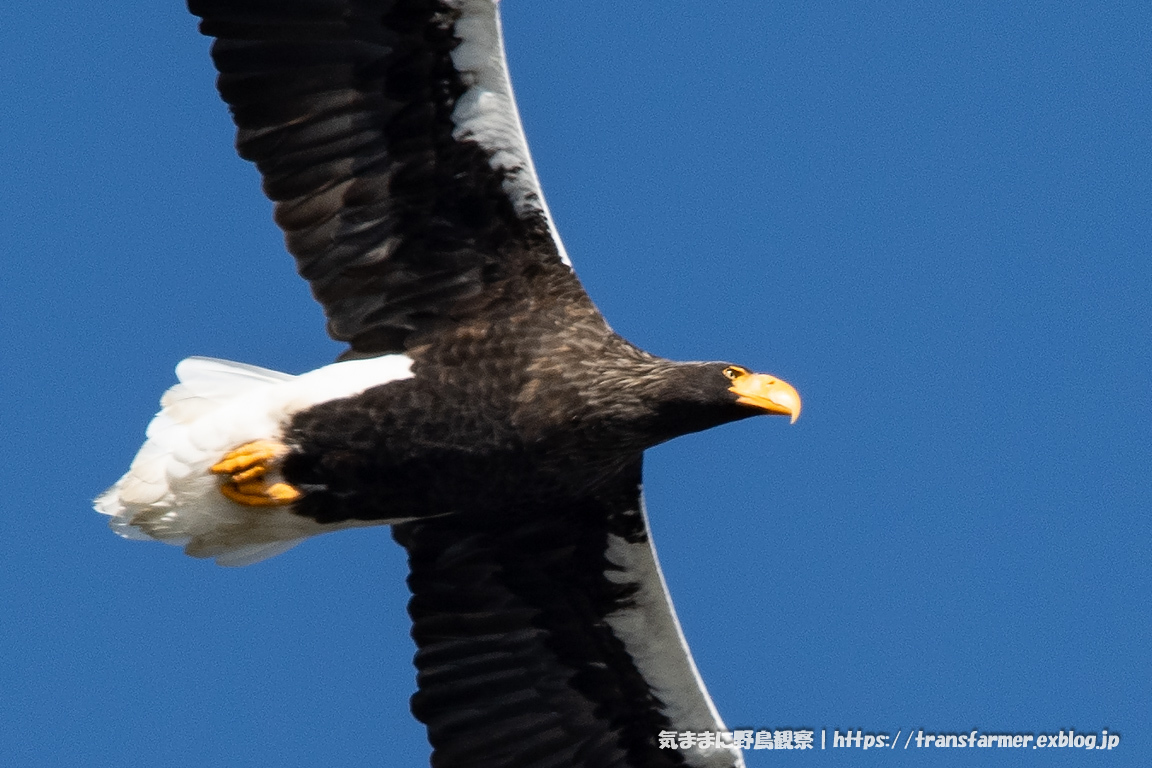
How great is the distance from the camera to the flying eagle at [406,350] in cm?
917

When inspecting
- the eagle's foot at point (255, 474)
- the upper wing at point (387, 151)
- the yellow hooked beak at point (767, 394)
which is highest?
the upper wing at point (387, 151)

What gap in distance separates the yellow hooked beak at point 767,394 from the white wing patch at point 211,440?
158 cm

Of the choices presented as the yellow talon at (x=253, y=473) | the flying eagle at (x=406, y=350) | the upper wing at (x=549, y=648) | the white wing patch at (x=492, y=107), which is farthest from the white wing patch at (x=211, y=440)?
the white wing patch at (x=492, y=107)

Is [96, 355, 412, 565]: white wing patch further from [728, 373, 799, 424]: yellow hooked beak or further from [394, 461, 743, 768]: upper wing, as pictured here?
[728, 373, 799, 424]: yellow hooked beak

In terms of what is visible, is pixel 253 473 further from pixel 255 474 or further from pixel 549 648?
pixel 549 648

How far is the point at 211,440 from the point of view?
927 centimetres

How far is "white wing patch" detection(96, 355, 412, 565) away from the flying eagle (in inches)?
0.4

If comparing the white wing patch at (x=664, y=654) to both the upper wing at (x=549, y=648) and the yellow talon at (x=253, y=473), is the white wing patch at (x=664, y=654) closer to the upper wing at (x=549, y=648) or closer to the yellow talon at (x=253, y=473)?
the upper wing at (x=549, y=648)

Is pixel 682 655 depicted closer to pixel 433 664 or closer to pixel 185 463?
pixel 433 664

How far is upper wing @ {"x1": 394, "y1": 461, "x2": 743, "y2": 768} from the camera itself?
33.2ft

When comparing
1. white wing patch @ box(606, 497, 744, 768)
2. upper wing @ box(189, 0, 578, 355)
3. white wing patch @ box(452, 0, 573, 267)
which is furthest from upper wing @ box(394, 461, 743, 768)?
white wing patch @ box(452, 0, 573, 267)

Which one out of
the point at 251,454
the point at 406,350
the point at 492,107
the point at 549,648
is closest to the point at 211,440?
the point at 251,454

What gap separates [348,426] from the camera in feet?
30.0

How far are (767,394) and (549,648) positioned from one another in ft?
7.01
